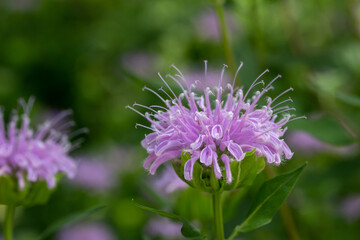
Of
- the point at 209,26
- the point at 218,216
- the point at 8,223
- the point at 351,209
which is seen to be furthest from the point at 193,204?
the point at 209,26

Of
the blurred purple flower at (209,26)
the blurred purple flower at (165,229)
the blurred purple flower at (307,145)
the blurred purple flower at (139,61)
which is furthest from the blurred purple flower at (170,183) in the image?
the blurred purple flower at (139,61)

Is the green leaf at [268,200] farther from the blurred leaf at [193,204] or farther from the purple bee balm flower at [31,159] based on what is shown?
the purple bee balm flower at [31,159]

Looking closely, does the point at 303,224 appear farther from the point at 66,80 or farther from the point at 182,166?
the point at 66,80

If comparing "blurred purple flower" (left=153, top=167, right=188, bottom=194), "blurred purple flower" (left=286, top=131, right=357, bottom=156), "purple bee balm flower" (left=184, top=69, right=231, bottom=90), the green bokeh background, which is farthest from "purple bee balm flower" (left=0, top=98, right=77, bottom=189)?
"purple bee balm flower" (left=184, top=69, right=231, bottom=90)

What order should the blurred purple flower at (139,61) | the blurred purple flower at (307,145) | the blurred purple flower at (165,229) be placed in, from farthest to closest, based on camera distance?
the blurred purple flower at (139,61), the blurred purple flower at (307,145), the blurred purple flower at (165,229)

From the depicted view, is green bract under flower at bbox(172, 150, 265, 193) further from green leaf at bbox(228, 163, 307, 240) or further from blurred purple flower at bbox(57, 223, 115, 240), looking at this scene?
blurred purple flower at bbox(57, 223, 115, 240)
